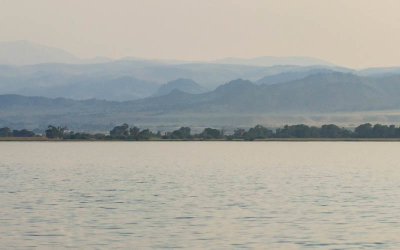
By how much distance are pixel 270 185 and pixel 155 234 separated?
108 ft

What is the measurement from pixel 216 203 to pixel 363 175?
37.5 metres

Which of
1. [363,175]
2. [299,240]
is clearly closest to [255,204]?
[299,240]

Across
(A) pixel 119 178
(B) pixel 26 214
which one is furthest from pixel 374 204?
(A) pixel 119 178

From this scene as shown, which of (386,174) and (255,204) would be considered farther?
(386,174)

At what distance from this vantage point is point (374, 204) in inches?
2238

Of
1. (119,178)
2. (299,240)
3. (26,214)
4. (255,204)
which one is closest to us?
(299,240)

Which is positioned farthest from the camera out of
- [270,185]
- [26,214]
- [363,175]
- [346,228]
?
[363,175]

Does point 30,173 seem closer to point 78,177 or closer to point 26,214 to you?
point 78,177

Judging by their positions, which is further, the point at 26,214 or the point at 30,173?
the point at 30,173

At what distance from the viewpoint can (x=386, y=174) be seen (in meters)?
92.5

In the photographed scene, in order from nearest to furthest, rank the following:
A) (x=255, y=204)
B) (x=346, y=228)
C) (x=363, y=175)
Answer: (x=346, y=228), (x=255, y=204), (x=363, y=175)

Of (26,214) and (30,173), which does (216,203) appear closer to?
(26,214)

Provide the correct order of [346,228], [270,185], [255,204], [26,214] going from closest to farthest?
1. [346,228]
2. [26,214]
3. [255,204]
4. [270,185]

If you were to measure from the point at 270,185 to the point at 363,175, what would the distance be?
20.3 meters
